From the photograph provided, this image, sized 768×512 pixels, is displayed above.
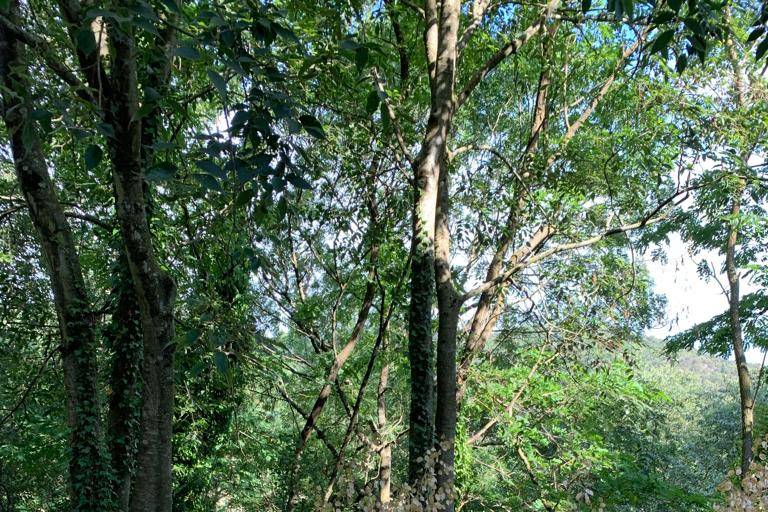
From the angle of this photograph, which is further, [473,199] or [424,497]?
[473,199]

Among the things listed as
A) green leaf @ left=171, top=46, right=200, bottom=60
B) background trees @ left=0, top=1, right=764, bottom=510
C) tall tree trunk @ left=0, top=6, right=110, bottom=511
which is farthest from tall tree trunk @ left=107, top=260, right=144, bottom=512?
green leaf @ left=171, top=46, right=200, bottom=60

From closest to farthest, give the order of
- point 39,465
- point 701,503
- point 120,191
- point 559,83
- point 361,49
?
point 361,49 → point 120,191 → point 559,83 → point 701,503 → point 39,465

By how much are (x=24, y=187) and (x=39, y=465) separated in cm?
796

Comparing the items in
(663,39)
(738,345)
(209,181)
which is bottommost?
(209,181)

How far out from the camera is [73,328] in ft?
11.2

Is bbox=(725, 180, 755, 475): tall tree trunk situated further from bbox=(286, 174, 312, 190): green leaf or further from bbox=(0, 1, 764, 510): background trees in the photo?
bbox=(286, 174, 312, 190): green leaf

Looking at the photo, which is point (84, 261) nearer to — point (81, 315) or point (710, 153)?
point (81, 315)

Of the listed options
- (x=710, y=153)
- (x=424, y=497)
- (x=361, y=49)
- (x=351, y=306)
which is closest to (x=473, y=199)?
(x=710, y=153)

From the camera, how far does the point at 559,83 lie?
203 inches

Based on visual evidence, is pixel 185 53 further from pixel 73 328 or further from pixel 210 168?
pixel 73 328

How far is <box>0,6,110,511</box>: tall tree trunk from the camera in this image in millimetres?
3182

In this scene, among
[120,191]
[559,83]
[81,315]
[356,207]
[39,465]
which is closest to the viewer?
[120,191]

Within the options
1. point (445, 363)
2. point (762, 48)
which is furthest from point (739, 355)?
point (762, 48)

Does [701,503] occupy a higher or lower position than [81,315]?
lower
